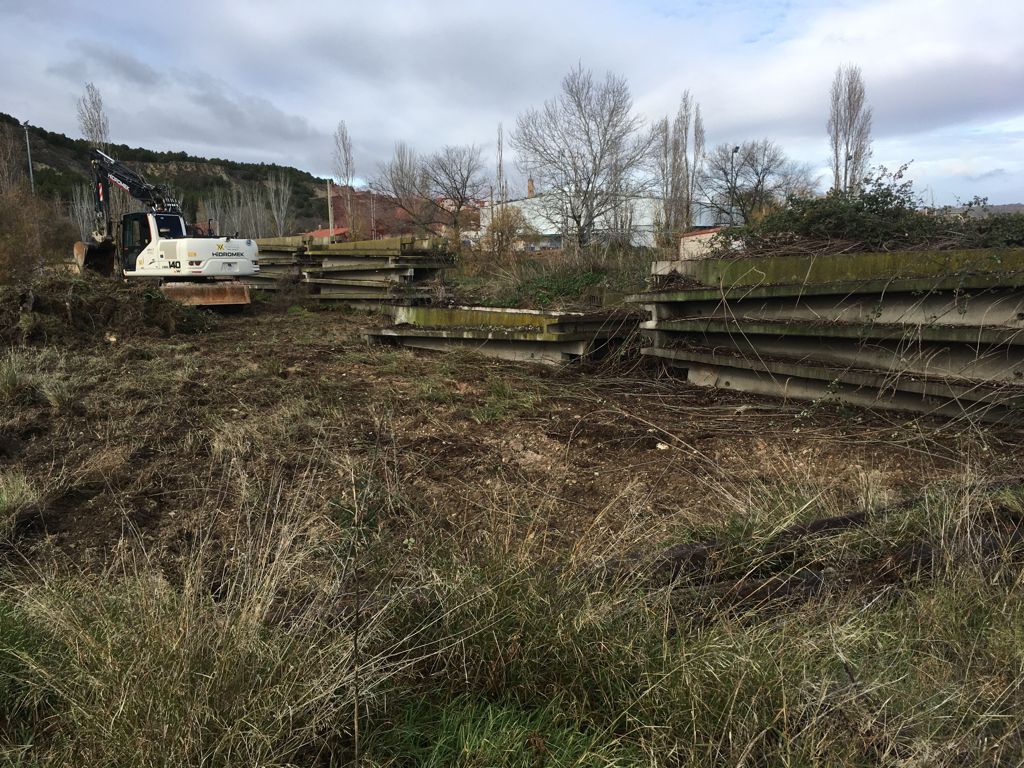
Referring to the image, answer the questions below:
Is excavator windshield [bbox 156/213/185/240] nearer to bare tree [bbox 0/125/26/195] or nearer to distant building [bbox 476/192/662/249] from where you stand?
distant building [bbox 476/192/662/249]

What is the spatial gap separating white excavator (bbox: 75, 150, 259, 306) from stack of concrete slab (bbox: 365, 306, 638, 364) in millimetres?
7243

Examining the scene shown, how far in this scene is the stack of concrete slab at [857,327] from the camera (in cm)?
493

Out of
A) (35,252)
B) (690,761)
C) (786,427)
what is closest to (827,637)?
(690,761)

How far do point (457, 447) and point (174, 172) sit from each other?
285 ft

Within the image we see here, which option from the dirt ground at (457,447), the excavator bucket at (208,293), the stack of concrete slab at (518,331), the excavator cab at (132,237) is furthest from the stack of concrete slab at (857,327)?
the excavator cab at (132,237)

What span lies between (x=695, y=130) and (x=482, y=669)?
126 ft

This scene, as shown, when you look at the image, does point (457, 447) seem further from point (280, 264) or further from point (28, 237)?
point (28, 237)

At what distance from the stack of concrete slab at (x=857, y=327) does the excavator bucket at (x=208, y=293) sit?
37.1 feet

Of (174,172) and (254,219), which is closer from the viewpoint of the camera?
(254,219)

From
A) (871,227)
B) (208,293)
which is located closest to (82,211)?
(208,293)

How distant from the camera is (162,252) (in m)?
15.1

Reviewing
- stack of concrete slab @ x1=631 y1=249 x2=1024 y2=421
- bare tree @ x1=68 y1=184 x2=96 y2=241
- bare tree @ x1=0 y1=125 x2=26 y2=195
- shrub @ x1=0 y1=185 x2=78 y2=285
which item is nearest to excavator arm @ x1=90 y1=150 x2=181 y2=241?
shrub @ x1=0 y1=185 x2=78 y2=285

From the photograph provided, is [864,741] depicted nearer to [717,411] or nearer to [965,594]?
[965,594]

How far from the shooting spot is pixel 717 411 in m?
6.09
